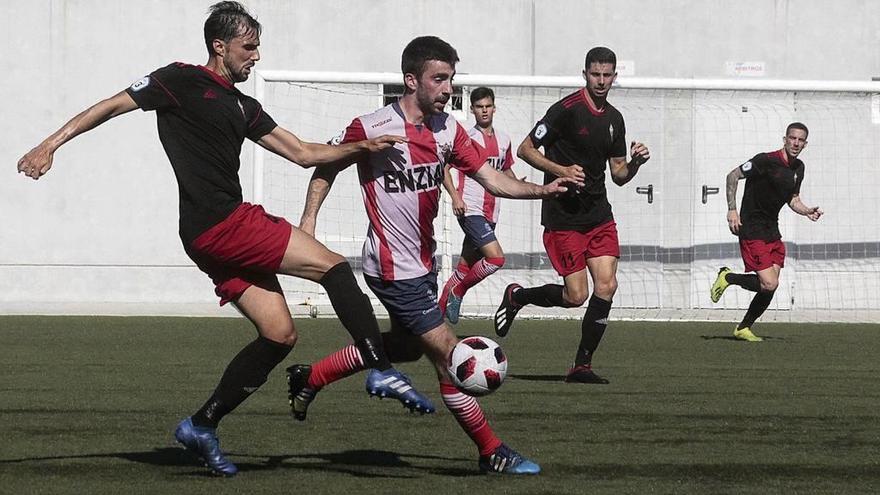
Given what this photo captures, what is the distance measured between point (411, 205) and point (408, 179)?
115 millimetres

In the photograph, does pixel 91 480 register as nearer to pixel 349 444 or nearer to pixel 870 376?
pixel 349 444

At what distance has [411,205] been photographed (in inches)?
256

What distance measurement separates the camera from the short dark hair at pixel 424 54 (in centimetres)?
636

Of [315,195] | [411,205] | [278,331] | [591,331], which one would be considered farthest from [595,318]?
[278,331]

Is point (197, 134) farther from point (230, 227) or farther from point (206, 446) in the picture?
point (206, 446)

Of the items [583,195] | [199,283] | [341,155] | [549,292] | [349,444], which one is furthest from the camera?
[199,283]

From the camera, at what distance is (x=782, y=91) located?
56.5 ft

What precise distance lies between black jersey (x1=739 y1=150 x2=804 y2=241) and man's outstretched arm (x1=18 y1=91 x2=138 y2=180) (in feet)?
30.3

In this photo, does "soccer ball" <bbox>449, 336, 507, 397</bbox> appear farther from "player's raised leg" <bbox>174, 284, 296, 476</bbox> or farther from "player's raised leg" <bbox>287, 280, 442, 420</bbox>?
"player's raised leg" <bbox>174, 284, 296, 476</bbox>

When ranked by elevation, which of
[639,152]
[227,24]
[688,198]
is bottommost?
[688,198]

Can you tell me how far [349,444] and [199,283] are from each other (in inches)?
469

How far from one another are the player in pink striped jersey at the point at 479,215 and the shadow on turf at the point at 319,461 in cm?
637

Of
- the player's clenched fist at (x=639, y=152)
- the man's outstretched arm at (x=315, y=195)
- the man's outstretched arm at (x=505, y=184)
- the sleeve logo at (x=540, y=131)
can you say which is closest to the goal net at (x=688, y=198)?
the sleeve logo at (x=540, y=131)

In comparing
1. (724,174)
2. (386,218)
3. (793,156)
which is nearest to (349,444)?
(386,218)
